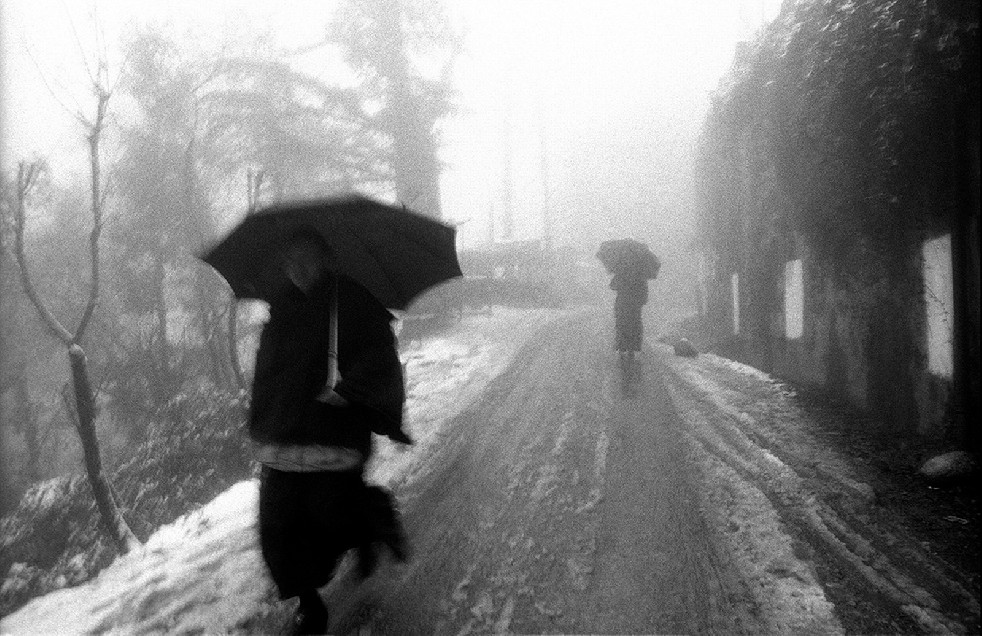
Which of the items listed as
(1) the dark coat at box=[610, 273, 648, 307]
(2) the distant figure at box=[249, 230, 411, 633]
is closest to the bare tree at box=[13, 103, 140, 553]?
(2) the distant figure at box=[249, 230, 411, 633]

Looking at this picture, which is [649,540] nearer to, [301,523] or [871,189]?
[301,523]

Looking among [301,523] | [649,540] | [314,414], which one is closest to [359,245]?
[314,414]

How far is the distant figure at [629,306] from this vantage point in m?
8.08

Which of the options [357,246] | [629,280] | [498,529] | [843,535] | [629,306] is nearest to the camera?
[357,246]

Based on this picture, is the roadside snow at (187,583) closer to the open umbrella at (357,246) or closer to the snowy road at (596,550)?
the snowy road at (596,550)

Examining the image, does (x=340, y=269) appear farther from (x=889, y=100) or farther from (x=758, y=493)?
(x=889, y=100)

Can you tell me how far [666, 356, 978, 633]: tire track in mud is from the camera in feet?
8.91

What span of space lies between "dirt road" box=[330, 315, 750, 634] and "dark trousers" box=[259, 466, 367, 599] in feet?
1.38

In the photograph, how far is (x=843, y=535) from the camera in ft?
11.4

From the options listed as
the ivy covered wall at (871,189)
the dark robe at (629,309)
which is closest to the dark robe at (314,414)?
the ivy covered wall at (871,189)

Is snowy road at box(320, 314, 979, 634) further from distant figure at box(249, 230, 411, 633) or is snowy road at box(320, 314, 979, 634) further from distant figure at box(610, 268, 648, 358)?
distant figure at box(610, 268, 648, 358)

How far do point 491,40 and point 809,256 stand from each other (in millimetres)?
11897

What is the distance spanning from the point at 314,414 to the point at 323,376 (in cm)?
18

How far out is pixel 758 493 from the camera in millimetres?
4098
